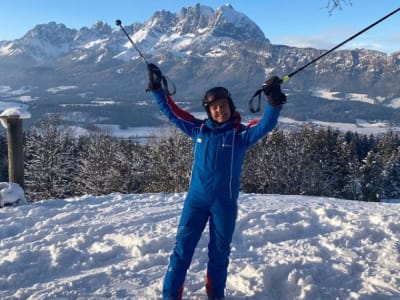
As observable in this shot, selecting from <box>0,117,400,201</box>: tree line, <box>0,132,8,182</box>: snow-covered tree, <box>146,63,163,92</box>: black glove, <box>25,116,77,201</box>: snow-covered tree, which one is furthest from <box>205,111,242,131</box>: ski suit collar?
<box>0,132,8,182</box>: snow-covered tree

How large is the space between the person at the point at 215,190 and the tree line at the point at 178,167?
25.4m

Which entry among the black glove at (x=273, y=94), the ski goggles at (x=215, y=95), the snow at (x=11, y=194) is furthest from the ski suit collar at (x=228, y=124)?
the snow at (x=11, y=194)

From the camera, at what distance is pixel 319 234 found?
6.14 meters

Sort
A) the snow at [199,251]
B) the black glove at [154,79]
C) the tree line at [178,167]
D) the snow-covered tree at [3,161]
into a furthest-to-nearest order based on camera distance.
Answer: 1. the snow-covered tree at [3,161]
2. the tree line at [178,167]
3. the snow at [199,251]
4. the black glove at [154,79]

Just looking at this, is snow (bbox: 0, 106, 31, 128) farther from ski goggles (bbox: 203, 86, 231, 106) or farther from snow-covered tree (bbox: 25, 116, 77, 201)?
snow-covered tree (bbox: 25, 116, 77, 201)

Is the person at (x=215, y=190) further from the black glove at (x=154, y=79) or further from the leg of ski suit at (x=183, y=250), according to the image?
the black glove at (x=154, y=79)

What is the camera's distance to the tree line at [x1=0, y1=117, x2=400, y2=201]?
3109 centimetres

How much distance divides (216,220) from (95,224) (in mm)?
3098

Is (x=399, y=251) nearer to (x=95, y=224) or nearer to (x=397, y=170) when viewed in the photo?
(x=95, y=224)

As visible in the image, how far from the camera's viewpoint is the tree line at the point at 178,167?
31.1 meters

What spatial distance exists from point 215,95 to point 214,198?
98 centimetres

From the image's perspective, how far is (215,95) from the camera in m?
4.19

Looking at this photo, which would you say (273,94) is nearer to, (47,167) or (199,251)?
(199,251)

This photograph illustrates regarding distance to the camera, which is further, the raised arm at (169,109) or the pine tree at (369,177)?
the pine tree at (369,177)
